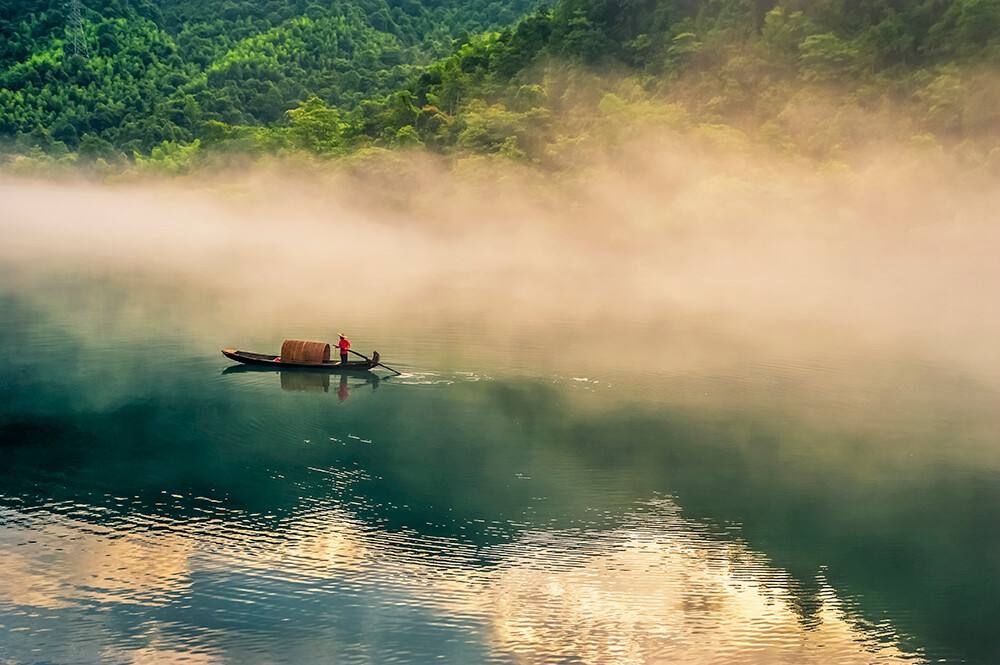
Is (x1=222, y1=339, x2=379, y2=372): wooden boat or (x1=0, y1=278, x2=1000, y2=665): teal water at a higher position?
(x1=222, y1=339, x2=379, y2=372): wooden boat

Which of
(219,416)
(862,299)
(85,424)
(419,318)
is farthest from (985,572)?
(862,299)

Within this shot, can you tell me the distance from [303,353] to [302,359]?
17 cm

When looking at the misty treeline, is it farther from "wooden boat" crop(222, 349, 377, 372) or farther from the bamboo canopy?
the bamboo canopy

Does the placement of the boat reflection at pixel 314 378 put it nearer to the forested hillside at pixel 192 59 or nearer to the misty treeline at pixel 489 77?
the misty treeline at pixel 489 77

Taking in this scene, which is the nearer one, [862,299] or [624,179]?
[862,299]

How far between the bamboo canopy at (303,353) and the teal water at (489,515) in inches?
27.4

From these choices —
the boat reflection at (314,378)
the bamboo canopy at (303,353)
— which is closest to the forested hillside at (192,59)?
the boat reflection at (314,378)

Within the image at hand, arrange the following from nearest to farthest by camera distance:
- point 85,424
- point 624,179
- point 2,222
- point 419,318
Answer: point 85,424 → point 419,318 → point 624,179 → point 2,222

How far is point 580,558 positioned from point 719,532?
9.87 ft

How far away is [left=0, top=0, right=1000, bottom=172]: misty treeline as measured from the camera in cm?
6378

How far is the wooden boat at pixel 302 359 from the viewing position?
30531 millimetres

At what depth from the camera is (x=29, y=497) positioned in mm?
19688

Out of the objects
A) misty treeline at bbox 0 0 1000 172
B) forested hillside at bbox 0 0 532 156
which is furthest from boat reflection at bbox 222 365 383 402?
forested hillside at bbox 0 0 532 156

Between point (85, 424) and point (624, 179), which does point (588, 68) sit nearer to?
point (624, 179)
